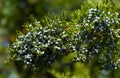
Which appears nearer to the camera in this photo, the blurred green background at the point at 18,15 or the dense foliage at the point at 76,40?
the dense foliage at the point at 76,40

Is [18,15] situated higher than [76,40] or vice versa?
[18,15]

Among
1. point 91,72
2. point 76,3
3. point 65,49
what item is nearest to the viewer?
point 65,49

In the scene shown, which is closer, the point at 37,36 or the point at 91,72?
the point at 37,36

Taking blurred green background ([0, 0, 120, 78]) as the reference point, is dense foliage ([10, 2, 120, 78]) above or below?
below

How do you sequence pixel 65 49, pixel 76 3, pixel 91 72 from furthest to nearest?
pixel 76 3
pixel 91 72
pixel 65 49

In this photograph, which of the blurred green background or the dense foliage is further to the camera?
the blurred green background

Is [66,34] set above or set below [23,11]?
below

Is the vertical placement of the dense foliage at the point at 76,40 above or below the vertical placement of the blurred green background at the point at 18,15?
below

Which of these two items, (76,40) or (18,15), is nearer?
(76,40)

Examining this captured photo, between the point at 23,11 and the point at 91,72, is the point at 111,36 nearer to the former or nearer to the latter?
the point at 91,72

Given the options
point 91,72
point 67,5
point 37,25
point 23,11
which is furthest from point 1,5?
point 37,25

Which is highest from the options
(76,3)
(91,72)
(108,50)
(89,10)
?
(76,3)
